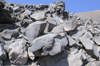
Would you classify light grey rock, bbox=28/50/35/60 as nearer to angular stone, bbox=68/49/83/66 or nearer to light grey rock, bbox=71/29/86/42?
angular stone, bbox=68/49/83/66

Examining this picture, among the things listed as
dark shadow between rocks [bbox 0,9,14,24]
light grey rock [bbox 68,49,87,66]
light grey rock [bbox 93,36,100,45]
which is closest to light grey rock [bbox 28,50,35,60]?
light grey rock [bbox 68,49,87,66]

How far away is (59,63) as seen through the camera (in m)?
2.38

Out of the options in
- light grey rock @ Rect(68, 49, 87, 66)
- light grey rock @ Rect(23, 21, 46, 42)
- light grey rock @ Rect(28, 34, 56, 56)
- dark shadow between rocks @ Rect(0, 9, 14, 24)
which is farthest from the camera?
dark shadow between rocks @ Rect(0, 9, 14, 24)

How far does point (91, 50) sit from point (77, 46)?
12.6 inches

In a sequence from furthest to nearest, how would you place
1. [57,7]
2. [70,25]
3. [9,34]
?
[57,7], [70,25], [9,34]

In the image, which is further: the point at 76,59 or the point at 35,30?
the point at 35,30

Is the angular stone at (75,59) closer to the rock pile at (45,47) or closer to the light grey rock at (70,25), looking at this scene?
the rock pile at (45,47)

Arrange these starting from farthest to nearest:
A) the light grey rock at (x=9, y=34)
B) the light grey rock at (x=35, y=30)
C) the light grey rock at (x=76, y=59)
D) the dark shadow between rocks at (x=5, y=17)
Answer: the dark shadow between rocks at (x=5, y=17)
the light grey rock at (x=9, y=34)
the light grey rock at (x=35, y=30)
the light grey rock at (x=76, y=59)

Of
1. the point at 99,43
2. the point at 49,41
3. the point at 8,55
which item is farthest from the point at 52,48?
the point at 99,43

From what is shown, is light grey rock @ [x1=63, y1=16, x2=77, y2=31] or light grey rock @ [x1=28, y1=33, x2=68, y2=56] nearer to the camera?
light grey rock @ [x1=28, y1=33, x2=68, y2=56]

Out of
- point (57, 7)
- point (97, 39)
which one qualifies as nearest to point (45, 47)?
point (97, 39)

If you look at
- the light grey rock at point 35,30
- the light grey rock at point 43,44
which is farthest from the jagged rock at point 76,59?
the light grey rock at point 35,30

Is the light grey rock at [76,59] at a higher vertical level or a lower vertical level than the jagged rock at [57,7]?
lower

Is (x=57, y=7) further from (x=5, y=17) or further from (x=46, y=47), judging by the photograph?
(x=46, y=47)
